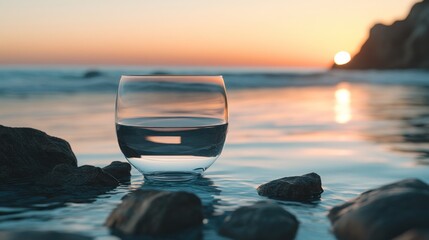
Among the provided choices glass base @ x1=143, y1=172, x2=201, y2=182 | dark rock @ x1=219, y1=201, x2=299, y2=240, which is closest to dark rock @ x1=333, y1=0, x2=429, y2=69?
glass base @ x1=143, y1=172, x2=201, y2=182

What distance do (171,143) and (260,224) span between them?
2.62 ft

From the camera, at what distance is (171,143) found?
2.79 meters

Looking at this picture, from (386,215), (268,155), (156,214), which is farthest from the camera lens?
(268,155)

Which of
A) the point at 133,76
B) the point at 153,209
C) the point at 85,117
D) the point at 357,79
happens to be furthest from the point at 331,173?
the point at 357,79

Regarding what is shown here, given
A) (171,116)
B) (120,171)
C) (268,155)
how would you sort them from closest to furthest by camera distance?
1. (171,116)
2. (120,171)
3. (268,155)

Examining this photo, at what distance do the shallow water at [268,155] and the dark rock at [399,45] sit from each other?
44.8m

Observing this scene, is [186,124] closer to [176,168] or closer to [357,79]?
[176,168]

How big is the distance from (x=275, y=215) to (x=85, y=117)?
18.8ft

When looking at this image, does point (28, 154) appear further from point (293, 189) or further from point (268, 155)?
point (268, 155)

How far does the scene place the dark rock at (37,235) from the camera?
6.92 ft

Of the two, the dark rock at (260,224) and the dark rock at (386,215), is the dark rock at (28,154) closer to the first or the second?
the dark rock at (260,224)

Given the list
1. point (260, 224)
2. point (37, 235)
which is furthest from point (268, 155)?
point (37, 235)

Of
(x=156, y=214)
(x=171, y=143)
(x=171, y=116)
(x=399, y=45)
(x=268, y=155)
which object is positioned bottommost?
(x=268, y=155)

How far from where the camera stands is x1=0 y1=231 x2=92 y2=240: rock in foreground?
211 cm
